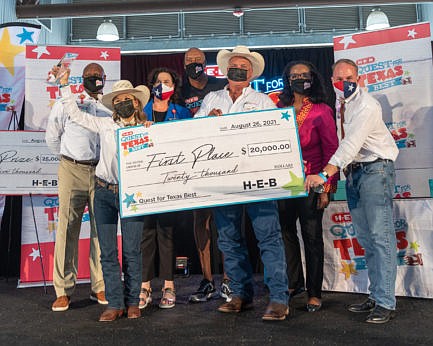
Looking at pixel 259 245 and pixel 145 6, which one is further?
pixel 145 6

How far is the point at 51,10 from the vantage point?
5051mm

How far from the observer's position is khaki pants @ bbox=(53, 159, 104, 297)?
10.4 feet

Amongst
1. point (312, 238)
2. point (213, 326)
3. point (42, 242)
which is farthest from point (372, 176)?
point (42, 242)

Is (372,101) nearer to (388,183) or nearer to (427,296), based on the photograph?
(388,183)

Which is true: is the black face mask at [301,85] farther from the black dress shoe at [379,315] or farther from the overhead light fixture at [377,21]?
the overhead light fixture at [377,21]

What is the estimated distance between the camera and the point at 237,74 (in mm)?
2779

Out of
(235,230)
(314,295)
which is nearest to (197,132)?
(235,230)

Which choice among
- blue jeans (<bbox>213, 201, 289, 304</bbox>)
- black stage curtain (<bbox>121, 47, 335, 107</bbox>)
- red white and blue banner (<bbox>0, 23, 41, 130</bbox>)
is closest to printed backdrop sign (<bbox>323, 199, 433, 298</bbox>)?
blue jeans (<bbox>213, 201, 289, 304</bbox>)

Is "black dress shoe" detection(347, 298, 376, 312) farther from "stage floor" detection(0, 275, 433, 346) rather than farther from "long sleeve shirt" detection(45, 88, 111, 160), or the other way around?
"long sleeve shirt" detection(45, 88, 111, 160)

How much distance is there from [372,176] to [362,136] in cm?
25

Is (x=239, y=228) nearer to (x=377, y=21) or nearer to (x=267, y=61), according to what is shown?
(x=267, y=61)

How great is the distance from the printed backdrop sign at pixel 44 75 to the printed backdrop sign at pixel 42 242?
70cm

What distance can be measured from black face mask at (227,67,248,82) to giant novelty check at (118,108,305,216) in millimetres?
273

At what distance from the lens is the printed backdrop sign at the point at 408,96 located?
3.69 meters
